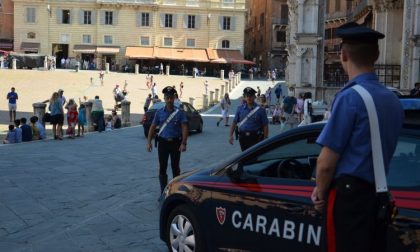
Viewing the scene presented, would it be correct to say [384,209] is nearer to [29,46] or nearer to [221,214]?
[221,214]

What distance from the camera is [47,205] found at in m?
9.03

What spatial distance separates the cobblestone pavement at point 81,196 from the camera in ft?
23.2

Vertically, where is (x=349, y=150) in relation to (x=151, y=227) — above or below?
above

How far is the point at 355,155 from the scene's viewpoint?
3107 mm

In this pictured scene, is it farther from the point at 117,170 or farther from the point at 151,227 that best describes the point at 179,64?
the point at 151,227

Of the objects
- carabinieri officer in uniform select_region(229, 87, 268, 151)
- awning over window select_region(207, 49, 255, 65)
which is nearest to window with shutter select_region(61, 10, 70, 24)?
awning over window select_region(207, 49, 255, 65)

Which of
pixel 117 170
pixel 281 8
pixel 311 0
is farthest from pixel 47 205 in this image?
pixel 281 8

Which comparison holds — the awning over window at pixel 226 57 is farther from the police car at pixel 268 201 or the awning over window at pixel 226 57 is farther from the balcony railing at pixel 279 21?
the police car at pixel 268 201

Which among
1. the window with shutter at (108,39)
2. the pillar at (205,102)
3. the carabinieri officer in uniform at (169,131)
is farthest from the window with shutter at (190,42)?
the carabinieri officer in uniform at (169,131)

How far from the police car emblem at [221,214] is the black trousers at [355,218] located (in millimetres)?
2142

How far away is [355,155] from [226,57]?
6957cm

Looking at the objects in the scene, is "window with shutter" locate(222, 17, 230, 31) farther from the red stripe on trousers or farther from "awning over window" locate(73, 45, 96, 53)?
the red stripe on trousers

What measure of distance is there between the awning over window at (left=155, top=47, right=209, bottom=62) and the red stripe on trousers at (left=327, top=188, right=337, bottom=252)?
224 ft

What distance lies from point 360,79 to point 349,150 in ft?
1.21
